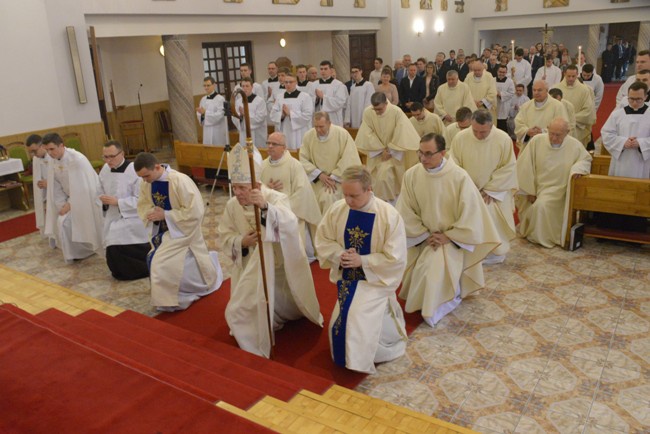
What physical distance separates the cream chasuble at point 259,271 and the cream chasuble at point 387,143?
3.74 m

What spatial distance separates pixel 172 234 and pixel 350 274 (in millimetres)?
2303

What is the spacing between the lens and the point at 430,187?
18.8 feet

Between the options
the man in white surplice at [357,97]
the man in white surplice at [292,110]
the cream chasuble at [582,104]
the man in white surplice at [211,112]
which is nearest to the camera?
the cream chasuble at [582,104]

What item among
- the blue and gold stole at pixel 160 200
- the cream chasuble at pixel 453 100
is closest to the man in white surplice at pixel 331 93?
the cream chasuble at pixel 453 100

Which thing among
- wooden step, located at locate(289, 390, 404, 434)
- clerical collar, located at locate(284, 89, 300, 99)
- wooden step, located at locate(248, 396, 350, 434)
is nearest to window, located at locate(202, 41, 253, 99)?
clerical collar, located at locate(284, 89, 300, 99)

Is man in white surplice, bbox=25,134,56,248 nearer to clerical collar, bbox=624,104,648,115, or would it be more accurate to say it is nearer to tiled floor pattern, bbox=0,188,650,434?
tiled floor pattern, bbox=0,188,650,434

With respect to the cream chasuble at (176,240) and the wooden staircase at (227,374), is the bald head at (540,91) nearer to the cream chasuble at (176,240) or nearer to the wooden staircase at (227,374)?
the cream chasuble at (176,240)

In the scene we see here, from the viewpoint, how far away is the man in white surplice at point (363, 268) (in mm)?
4715

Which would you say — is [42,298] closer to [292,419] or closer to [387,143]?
[292,419]

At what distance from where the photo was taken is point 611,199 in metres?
6.91

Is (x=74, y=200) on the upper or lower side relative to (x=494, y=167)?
lower

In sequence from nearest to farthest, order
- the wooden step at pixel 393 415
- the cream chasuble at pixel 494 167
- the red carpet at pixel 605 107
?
the wooden step at pixel 393 415 < the cream chasuble at pixel 494 167 < the red carpet at pixel 605 107

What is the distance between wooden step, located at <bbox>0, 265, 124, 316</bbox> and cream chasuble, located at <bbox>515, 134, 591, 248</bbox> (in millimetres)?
5165

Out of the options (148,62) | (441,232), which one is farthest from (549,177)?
(148,62)
